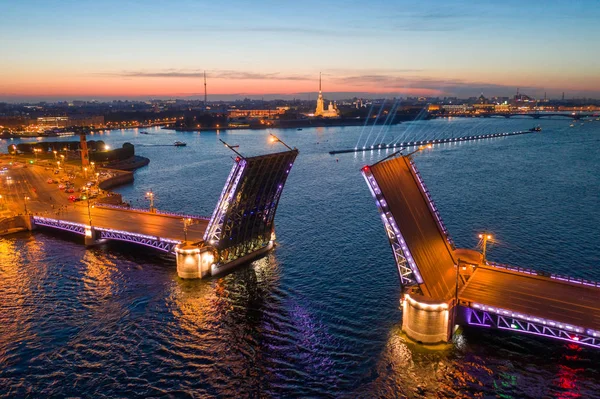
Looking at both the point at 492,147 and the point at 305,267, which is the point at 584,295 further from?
the point at 492,147

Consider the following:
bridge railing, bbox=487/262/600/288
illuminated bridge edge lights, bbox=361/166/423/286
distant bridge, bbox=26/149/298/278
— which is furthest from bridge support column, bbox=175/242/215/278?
bridge railing, bbox=487/262/600/288

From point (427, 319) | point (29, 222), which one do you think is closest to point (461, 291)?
point (427, 319)

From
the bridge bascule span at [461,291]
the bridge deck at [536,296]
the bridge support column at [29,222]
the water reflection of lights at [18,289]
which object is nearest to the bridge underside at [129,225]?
the bridge support column at [29,222]

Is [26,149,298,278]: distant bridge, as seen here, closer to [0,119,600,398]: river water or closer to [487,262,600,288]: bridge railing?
[0,119,600,398]: river water

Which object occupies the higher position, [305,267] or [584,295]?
[584,295]

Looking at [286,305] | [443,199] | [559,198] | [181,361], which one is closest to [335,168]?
[443,199]

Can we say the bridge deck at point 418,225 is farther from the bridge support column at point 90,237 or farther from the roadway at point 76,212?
the bridge support column at point 90,237

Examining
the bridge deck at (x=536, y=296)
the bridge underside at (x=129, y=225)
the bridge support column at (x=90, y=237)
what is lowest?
the bridge support column at (x=90, y=237)
